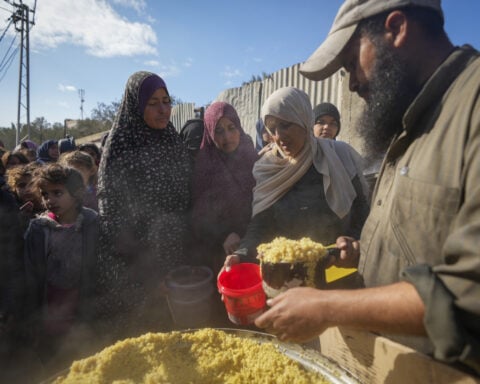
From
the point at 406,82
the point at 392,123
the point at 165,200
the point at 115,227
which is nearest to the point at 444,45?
the point at 406,82

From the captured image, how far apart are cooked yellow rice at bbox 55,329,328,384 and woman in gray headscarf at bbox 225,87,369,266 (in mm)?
896

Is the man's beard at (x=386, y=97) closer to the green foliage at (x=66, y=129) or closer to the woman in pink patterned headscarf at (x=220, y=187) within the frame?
the woman in pink patterned headscarf at (x=220, y=187)

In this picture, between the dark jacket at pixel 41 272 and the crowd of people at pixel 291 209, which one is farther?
the dark jacket at pixel 41 272

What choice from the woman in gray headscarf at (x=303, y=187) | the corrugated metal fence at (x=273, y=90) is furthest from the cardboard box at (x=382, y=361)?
the corrugated metal fence at (x=273, y=90)

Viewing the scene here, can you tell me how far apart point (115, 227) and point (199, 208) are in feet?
3.01

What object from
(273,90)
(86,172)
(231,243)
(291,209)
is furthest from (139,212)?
(273,90)

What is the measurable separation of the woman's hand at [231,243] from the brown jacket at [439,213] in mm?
1714

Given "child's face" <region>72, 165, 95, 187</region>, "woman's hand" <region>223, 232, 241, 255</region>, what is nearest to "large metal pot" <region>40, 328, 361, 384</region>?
"woman's hand" <region>223, 232, 241, 255</region>

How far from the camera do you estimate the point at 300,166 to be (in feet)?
8.68

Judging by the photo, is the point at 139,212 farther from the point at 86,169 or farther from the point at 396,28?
the point at 396,28

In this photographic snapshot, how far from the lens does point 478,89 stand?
3.33 ft

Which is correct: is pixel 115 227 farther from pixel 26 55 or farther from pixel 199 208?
pixel 26 55

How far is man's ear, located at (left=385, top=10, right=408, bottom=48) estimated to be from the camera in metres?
1.32

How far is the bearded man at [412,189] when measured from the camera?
83 centimetres
